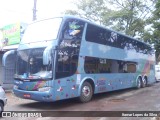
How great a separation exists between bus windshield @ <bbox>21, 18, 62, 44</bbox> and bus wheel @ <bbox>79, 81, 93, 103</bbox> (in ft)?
10.1

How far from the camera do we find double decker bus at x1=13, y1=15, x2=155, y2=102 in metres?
10.1

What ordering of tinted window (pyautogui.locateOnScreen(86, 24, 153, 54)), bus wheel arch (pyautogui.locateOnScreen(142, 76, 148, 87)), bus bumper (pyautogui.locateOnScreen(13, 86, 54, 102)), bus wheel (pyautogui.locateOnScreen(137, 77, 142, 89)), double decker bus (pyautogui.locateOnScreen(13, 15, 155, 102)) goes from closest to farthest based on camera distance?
1. bus bumper (pyautogui.locateOnScreen(13, 86, 54, 102))
2. double decker bus (pyautogui.locateOnScreen(13, 15, 155, 102))
3. tinted window (pyautogui.locateOnScreen(86, 24, 153, 54))
4. bus wheel (pyautogui.locateOnScreen(137, 77, 142, 89))
5. bus wheel arch (pyautogui.locateOnScreen(142, 76, 148, 87))

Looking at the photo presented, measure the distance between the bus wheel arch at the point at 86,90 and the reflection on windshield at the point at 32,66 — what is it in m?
2.42

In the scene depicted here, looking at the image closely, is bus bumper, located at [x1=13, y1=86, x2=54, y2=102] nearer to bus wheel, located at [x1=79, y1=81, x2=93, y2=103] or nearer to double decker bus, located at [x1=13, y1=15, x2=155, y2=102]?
double decker bus, located at [x1=13, y1=15, x2=155, y2=102]

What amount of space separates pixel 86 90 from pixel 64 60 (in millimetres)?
2321

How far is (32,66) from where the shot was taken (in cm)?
1045

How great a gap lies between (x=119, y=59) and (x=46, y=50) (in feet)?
22.4

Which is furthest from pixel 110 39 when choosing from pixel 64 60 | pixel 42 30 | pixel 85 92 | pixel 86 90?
pixel 42 30

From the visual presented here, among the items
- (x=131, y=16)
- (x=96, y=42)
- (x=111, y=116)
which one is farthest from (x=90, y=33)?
(x=131, y=16)

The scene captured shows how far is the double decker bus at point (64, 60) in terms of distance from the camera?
10.1m

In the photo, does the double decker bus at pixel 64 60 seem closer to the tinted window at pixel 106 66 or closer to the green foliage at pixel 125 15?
the tinted window at pixel 106 66

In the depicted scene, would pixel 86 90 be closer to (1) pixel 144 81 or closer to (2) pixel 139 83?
(2) pixel 139 83

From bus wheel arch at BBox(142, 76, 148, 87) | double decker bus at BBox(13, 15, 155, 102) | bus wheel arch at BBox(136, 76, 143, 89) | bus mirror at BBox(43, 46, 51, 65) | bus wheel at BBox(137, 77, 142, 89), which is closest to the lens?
bus mirror at BBox(43, 46, 51, 65)

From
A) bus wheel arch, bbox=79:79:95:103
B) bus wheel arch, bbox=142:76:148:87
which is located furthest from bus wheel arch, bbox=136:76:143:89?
bus wheel arch, bbox=79:79:95:103
